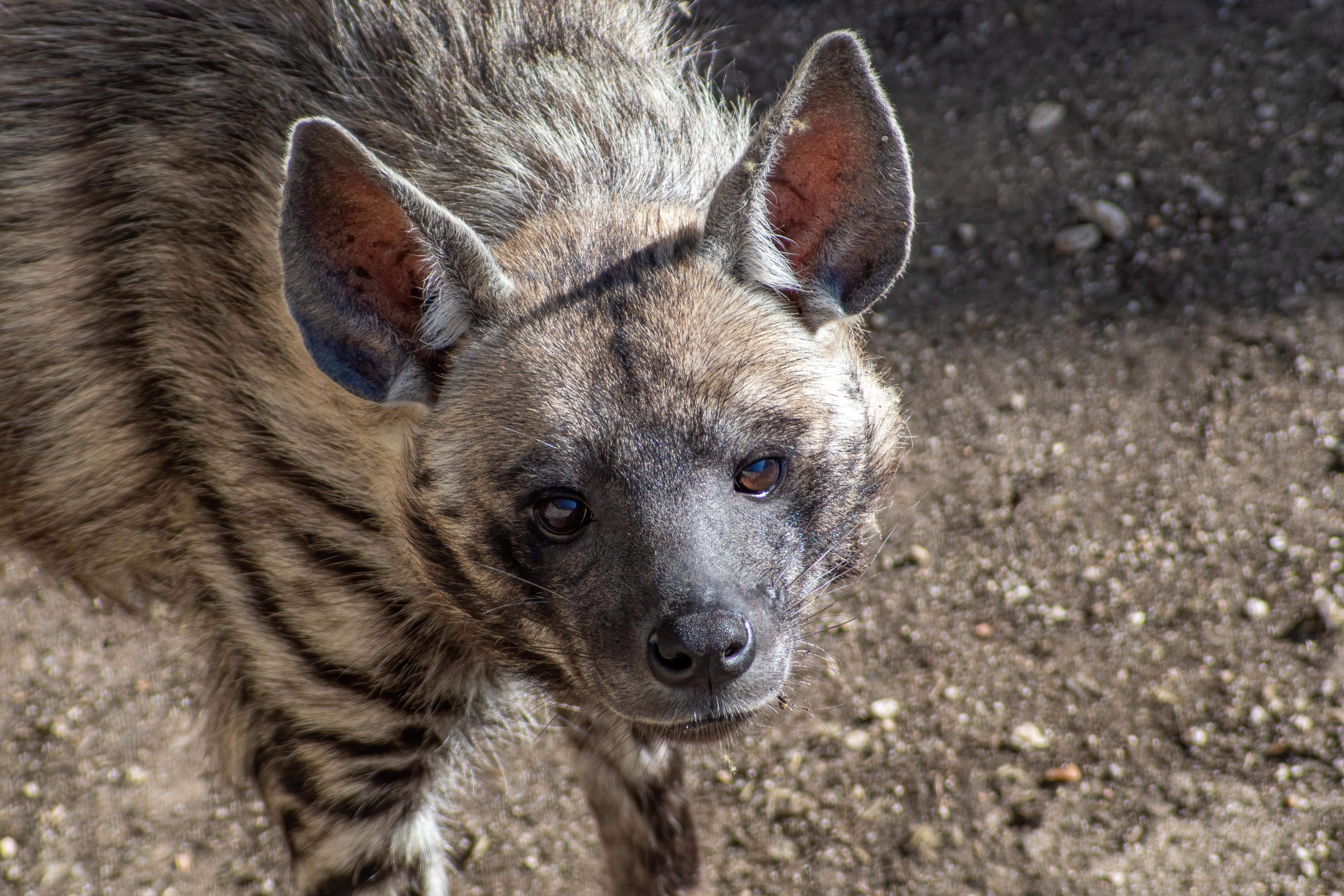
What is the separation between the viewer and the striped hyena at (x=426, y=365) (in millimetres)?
2201

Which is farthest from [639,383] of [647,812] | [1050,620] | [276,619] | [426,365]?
[1050,620]

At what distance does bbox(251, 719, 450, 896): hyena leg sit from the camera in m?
2.63

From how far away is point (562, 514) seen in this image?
224 centimetres

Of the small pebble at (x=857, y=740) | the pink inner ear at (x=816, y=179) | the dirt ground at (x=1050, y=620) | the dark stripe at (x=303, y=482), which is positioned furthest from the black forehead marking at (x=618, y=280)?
the small pebble at (x=857, y=740)

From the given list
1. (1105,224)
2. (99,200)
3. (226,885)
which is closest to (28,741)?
(226,885)

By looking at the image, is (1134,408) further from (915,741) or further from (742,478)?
(742,478)

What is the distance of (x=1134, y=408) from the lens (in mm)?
4234

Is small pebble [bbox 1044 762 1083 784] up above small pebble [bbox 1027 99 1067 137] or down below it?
below

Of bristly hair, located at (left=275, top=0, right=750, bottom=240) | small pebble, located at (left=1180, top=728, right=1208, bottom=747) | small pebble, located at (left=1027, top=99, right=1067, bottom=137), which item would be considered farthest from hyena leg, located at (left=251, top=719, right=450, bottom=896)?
small pebble, located at (left=1027, top=99, right=1067, bottom=137)

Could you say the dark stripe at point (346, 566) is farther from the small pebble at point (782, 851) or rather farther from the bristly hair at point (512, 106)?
the small pebble at point (782, 851)

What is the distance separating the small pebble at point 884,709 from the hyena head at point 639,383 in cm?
129

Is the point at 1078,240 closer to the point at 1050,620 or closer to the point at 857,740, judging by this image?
the point at 1050,620

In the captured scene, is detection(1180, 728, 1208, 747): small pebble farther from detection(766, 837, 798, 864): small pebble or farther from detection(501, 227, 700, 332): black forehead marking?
detection(501, 227, 700, 332): black forehead marking

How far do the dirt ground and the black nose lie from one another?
3.48 ft
